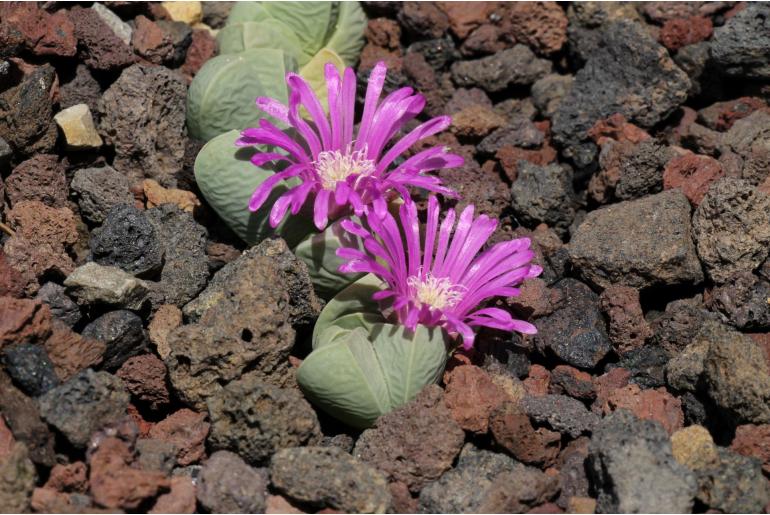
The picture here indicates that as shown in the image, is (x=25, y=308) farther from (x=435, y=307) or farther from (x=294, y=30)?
(x=294, y=30)

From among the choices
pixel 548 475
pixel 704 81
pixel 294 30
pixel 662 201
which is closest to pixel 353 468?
pixel 548 475

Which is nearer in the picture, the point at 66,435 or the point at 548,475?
the point at 66,435

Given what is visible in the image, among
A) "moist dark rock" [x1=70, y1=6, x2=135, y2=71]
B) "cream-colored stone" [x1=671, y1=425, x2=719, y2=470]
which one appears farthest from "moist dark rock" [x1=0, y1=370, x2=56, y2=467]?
"cream-colored stone" [x1=671, y1=425, x2=719, y2=470]

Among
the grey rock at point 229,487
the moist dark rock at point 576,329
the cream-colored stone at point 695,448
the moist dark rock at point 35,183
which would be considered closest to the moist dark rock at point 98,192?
the moist dark rock at point 35,183

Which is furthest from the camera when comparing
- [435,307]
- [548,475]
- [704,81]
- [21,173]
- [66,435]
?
[704,81]

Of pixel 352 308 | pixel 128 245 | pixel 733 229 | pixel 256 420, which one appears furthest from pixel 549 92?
pixel 256 420

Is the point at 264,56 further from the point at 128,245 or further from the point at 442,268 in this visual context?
the point at 442,268

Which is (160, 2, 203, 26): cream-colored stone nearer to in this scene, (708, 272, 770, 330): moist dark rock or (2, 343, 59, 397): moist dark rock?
(2, 343, 59, 397): moist dark rock
